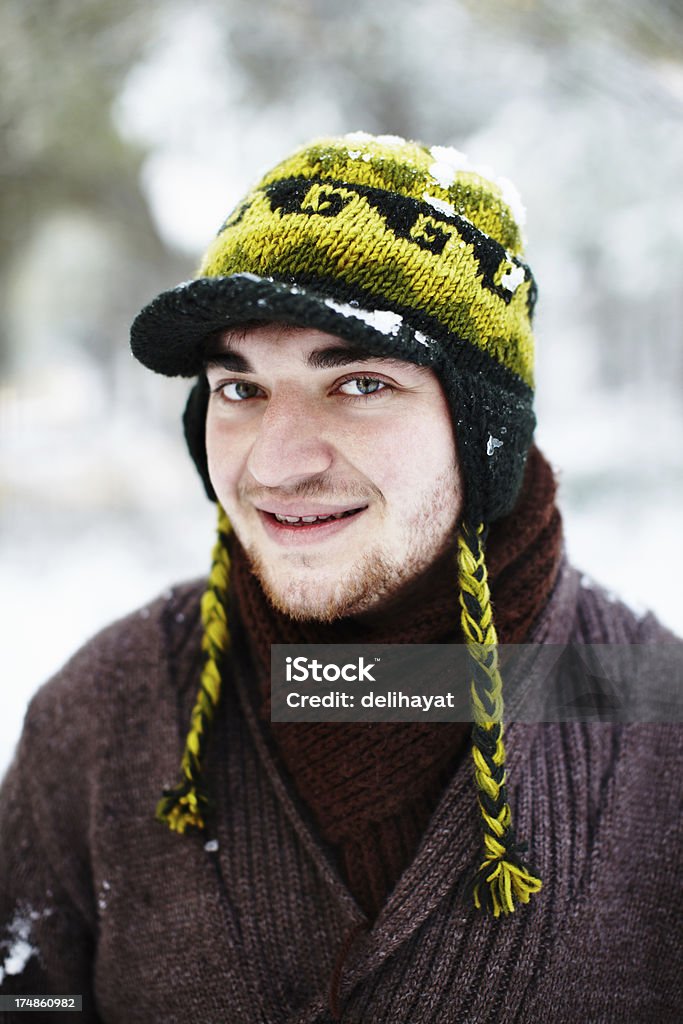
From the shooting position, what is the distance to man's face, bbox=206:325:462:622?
3.55 feet

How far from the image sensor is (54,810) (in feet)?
4.43

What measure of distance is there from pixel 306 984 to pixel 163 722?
52 centimetres

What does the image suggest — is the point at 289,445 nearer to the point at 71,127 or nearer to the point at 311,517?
the point at 311,517

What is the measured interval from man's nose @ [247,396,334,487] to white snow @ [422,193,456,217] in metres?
0.37

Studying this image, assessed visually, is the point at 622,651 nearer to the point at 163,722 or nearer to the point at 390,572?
the point at 390,572

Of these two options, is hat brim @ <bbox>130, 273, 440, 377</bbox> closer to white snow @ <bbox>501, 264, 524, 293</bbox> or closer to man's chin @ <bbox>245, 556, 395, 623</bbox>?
white snow @ <bbox>501, 264, 524, 293</bbox>

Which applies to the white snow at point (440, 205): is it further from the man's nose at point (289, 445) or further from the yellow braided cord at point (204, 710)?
the yellow braided cord at point (204, 710)

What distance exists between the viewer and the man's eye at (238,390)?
118 cm

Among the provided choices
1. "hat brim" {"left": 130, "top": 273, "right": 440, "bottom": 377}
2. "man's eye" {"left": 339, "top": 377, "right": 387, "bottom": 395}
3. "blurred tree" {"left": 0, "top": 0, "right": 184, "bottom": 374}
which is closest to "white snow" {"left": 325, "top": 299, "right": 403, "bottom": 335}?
"hat brim" {"left": 130, "top": 273, "right": 440, "bottom": 377}

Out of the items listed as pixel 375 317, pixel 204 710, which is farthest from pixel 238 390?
pixel 204 710

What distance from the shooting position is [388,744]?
117 cm

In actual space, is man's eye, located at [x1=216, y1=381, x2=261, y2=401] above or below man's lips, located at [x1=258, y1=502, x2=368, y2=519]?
above

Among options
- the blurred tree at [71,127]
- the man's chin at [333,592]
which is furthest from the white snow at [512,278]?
the blurred tree at [71,127]

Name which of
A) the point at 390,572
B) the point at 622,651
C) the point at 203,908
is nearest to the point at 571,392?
the point at 622,651
